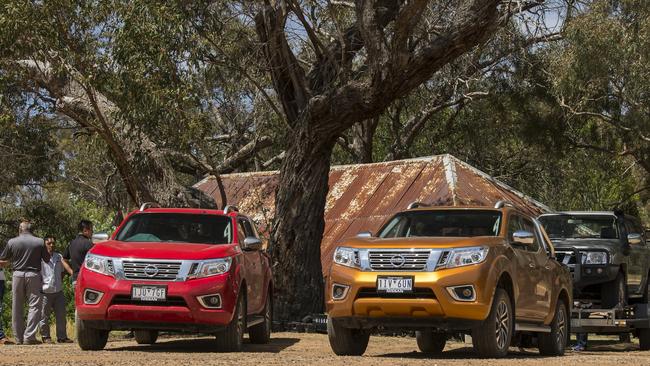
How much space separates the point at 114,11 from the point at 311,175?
462 centimetres

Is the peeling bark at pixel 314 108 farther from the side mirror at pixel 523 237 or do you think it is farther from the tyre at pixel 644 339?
the side mirror at pixel 523 237

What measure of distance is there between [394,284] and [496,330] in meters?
1.21

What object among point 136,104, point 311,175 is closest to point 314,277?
point 311,175

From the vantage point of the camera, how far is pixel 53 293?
658 inches

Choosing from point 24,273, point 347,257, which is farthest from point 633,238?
point 24,273

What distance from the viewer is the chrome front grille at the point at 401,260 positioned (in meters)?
11.6

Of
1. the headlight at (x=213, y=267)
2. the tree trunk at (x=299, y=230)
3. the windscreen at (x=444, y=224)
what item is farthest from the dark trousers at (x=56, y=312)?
the windscreen at (x=444, y=224)

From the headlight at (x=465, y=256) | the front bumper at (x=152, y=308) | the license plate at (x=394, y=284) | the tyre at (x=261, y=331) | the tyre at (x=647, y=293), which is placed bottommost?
the tyre at (x=261, y=331)

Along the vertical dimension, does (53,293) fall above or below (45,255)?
below

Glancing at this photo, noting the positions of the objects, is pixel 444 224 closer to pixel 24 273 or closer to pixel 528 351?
pixel 528 351

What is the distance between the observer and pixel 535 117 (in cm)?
3269

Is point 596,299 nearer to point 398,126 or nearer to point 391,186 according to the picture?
point 391,186

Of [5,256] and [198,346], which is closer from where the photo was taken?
[198,346]

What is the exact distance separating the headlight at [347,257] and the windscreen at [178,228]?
223 centimetres
